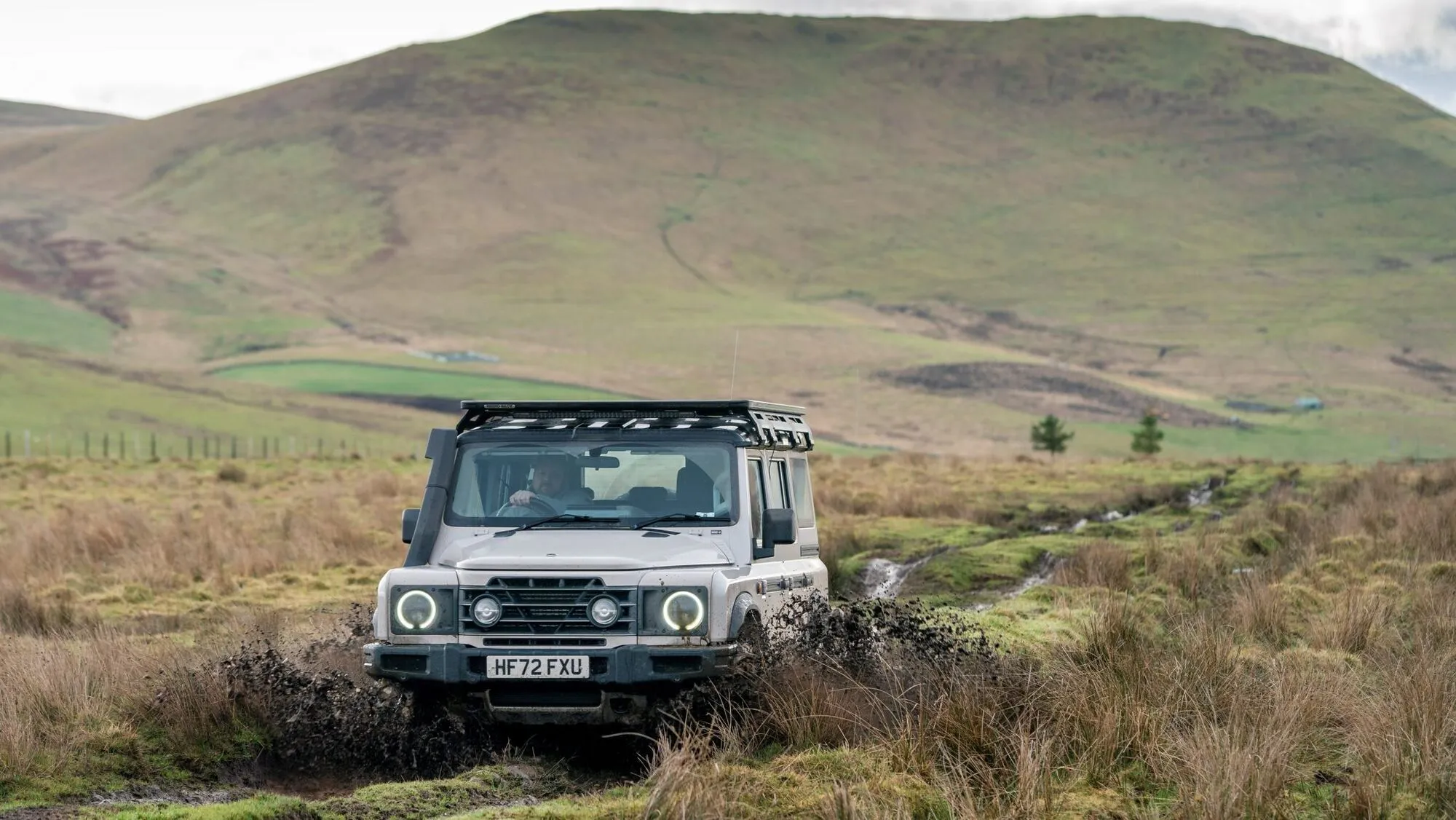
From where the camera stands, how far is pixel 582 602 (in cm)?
1036

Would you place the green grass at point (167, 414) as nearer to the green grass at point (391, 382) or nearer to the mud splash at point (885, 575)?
the green grass at point (391, 382)

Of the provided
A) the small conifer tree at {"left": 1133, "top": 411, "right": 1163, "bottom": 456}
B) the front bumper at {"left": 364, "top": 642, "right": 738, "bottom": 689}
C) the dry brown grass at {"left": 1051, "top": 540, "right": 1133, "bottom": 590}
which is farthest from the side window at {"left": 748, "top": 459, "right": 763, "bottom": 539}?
the small conifer tree at {"left": 1133, "top": 411, "right": 1163, "bottom": 456}

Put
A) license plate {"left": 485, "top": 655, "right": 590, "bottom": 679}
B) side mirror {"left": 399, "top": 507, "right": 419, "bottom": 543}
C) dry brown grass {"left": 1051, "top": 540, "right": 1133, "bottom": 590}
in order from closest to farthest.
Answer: license plate {"left": 485, "top": 655, "right": 590, "bottom": 679} → side mirror {"left": 399, "top": 507, "right": 419, "bottom": 543} → dry brown grass {"left": 1051, "top": 540, "right": 1133, "bottom": 590}

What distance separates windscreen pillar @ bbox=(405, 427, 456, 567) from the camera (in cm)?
1133

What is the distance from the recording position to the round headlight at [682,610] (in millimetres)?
10336

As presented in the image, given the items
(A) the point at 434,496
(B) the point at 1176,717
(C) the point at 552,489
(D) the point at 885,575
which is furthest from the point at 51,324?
(B) the point at 1176,717

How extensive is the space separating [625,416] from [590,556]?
1.58 m

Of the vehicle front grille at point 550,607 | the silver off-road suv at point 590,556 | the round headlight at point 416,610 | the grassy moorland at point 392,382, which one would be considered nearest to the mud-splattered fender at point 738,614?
the silver off-road suv at point 590,556

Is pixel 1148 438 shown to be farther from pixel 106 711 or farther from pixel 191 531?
pixel 106 711

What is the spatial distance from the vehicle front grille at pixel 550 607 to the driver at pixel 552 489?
117cm

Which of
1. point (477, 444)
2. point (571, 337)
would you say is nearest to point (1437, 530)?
point (477, 444)

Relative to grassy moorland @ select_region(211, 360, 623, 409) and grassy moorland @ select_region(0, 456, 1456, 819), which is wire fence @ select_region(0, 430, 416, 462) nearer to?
grassy moorland @ select_region(211, 360, 623, 409)

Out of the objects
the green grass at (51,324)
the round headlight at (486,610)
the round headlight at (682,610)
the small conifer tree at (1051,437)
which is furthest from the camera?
the green grass at (51,324)

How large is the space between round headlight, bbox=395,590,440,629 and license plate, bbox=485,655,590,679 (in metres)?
0.47
